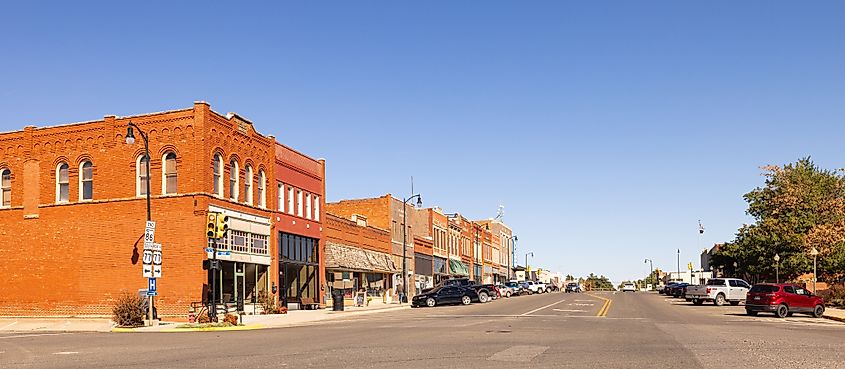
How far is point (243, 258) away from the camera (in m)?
44.8

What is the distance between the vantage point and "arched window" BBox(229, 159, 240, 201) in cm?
4506

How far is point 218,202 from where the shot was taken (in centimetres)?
4266

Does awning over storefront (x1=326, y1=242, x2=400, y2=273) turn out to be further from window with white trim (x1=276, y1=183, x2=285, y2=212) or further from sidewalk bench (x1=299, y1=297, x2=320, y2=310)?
window with white trim (x1=276, y1=183, x2=285, y2=212)

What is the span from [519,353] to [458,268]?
7795cm

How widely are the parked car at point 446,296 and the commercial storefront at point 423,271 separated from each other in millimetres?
20210

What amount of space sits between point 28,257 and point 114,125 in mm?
8739

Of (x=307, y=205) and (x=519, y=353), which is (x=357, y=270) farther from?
(x=519, y=353)

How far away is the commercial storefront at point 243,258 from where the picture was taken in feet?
141

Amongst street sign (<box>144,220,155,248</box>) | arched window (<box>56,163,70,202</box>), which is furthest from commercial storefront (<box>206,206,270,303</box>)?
arched window (<box>56,163,70,202</box>)

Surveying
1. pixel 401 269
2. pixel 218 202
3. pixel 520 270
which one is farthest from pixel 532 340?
pixel 520 270

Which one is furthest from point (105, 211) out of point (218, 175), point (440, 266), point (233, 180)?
point (440, 266)

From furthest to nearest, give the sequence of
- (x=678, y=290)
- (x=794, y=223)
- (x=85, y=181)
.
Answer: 1. (x=678, y=290)
2. (x=794, y=223)
3. (x=85, y=181)

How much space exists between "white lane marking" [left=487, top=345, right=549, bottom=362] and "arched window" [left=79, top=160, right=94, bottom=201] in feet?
103

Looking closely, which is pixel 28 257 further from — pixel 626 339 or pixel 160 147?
pixel 626 339
